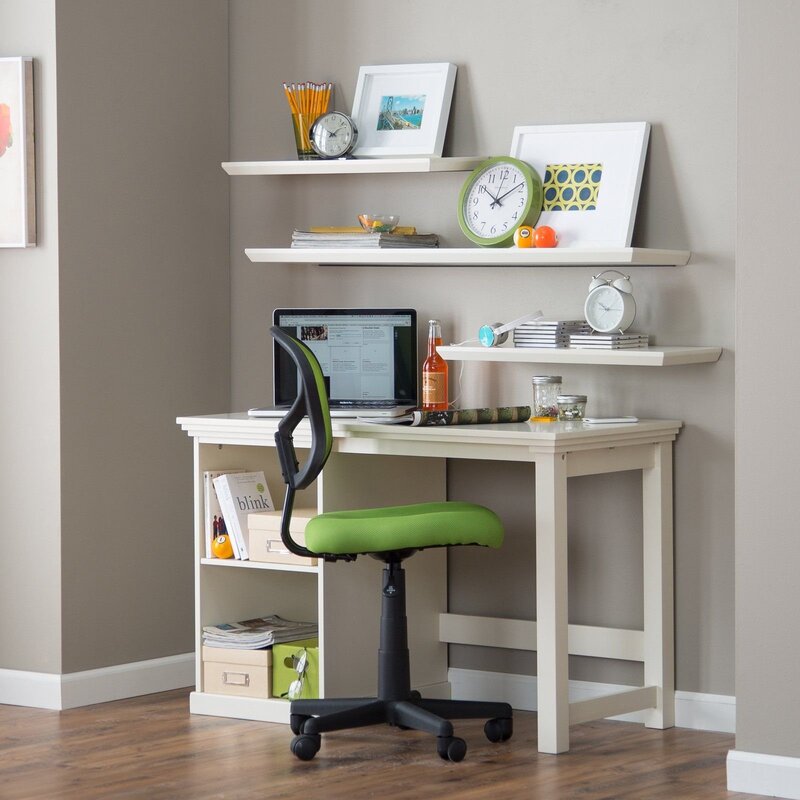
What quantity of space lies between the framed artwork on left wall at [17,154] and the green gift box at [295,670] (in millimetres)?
1329

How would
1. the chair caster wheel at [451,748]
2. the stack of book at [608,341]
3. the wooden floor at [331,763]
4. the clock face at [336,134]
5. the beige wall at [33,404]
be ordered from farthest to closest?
the clock face at [336,134], the beige wall at [33,404], the stack of book at [608,341], the chair caster wheel at [451,748], the wooden floor at [331,763]

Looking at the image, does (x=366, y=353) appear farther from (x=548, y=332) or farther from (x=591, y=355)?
(x=591, y=355)

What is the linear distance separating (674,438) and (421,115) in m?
1.17

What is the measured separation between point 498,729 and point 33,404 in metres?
1.58

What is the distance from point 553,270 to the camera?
164 inches

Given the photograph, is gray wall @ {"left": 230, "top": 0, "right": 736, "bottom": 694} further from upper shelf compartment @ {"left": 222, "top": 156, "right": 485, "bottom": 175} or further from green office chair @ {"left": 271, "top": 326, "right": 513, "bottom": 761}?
green office chair @ {"left": 271, "top": 326, "right": 513, "bottom": 761}

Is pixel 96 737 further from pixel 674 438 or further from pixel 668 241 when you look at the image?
pixel 668 241

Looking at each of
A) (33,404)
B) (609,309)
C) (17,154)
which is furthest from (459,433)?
(17,154)

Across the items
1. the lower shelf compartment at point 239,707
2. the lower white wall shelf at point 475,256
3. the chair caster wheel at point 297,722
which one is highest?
the lower white wall shelf at point 475,256

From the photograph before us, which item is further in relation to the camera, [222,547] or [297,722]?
[222,547]

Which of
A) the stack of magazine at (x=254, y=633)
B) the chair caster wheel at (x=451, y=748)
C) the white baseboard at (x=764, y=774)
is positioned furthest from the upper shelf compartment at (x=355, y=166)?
the white baseboard at (x=764, y=774)

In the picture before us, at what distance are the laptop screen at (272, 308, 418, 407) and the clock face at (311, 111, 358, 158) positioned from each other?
46 centimetres

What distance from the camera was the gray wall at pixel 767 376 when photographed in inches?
127

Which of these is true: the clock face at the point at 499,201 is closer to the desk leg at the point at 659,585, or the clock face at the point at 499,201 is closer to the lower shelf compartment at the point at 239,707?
the desk leg at the point at 659,585
